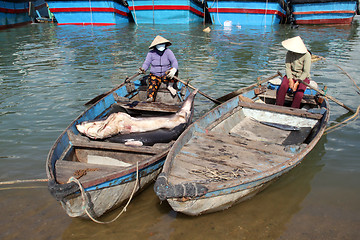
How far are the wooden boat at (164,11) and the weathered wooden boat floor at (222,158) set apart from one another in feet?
80.0

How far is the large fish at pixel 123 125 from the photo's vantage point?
17.6ft

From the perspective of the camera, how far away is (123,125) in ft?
18.4

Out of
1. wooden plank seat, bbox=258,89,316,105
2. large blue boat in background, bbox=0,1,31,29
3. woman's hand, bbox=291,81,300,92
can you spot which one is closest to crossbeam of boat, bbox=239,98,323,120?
woman's hand, bbox=291,81,300,92

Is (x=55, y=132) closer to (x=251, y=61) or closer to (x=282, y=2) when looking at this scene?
(x=251, y=61)

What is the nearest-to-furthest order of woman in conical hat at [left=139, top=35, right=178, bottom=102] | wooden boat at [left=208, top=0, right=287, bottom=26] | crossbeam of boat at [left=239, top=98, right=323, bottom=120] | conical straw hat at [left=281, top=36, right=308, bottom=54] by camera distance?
1. crossbeam of boat at [left=239, top=98, right=323, bottom=120]
2. conical straw hat at [left=281, top=36, right=308, bottom=54]
3. woman in conical hat at [left=139, top=35, right=178, bottom=102]
4. wooden boat at [left=208, top=0, right=287, bottom=26]

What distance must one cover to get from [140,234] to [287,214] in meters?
2.37

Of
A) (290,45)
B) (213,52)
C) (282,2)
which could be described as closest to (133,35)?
(213,52)

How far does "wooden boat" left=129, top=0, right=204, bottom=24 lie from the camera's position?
2723 centimetres

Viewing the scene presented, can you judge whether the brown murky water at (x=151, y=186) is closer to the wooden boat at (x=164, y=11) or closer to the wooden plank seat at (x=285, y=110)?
the wooden plank seat at (x=285, y=110)

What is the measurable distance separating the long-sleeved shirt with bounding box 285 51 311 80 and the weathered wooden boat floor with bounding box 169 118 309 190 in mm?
2873

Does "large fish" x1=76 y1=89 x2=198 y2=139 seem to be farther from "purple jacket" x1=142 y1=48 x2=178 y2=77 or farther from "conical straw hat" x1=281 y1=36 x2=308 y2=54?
"conical straw hat" x1=281 y1=36 x2=308 y2=54

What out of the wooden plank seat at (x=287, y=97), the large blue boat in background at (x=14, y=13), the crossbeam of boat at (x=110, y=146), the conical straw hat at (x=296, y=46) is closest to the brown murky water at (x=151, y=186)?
the crossbeam of boat at (x=110, y=146)

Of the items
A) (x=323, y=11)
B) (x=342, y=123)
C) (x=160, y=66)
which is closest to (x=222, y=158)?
(x=160, y=66)

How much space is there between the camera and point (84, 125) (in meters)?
5.41
